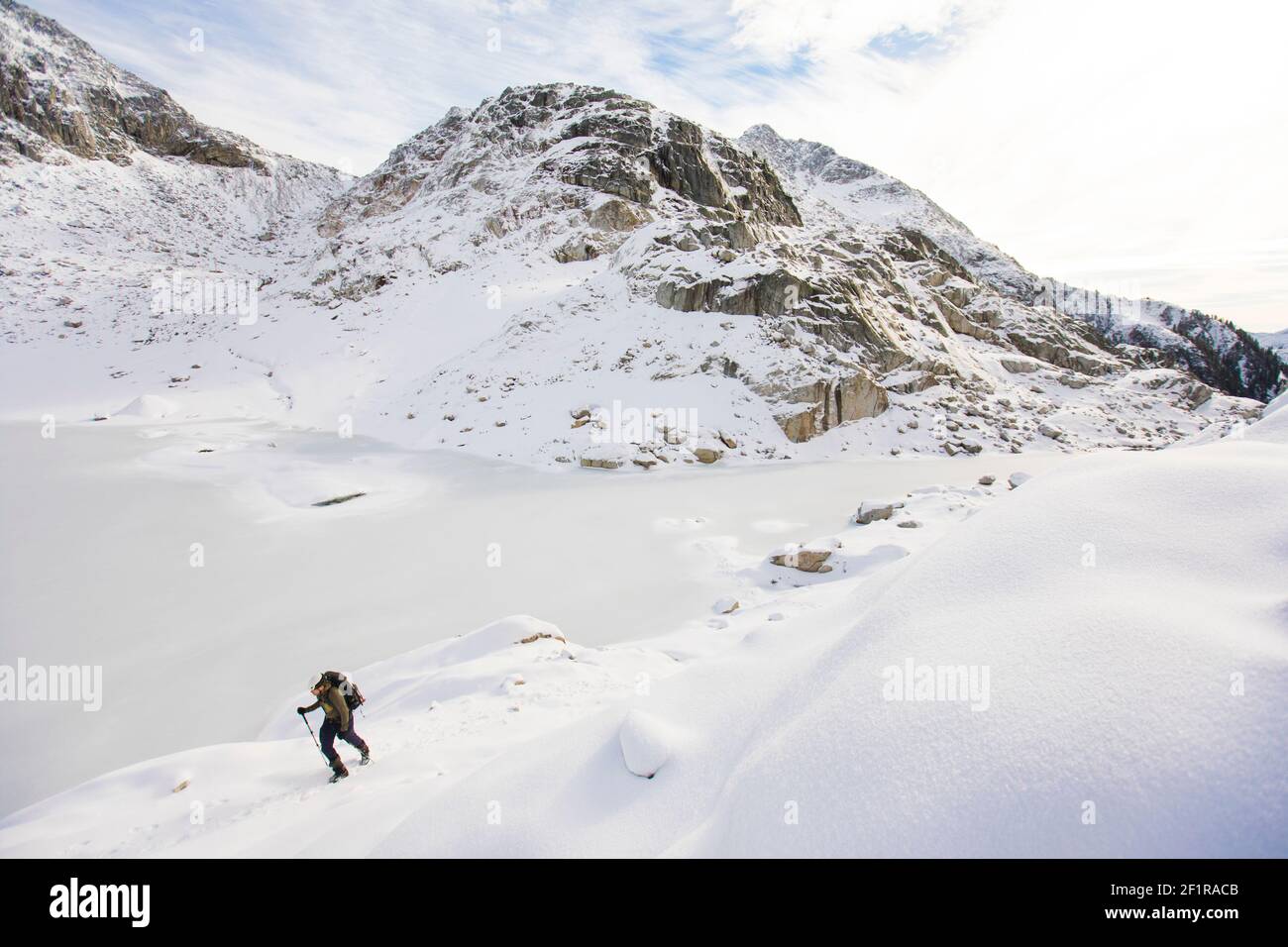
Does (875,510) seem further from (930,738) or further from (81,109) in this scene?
(81,109)

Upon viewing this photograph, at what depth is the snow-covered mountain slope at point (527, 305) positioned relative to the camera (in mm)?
19484

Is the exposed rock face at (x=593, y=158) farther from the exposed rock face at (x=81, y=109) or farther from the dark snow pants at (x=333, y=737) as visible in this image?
the dark snow pants at (x=333, y=737)

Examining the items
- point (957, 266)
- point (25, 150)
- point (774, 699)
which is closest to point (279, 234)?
point (25, 150)

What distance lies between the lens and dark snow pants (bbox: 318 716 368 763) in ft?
13.7

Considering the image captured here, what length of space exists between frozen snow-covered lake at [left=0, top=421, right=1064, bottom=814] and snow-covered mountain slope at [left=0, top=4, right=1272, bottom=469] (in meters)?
4.17

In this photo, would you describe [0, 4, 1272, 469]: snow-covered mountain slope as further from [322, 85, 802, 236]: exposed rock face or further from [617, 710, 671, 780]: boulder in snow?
[617, 710, 671, 780]: boulder in snow

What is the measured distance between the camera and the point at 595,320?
76.2 ft

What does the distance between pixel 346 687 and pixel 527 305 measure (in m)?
24.7

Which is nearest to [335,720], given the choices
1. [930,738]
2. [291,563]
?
[930,738]

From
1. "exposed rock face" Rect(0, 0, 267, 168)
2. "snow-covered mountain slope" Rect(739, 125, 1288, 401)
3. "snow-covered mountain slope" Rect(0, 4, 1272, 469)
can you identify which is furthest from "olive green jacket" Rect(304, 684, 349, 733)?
"snow-covered mountain slope" Rect(739, 125, 1288, 401)

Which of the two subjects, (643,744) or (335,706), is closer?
(643,744)

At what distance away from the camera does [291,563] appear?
8.80m

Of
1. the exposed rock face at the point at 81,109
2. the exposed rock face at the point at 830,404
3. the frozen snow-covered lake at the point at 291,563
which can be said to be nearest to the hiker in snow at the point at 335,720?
the frozen snow-covered lake at the point at 291,563

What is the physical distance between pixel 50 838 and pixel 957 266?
173ft
